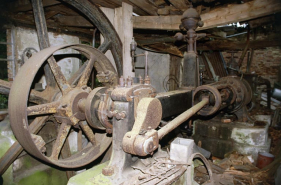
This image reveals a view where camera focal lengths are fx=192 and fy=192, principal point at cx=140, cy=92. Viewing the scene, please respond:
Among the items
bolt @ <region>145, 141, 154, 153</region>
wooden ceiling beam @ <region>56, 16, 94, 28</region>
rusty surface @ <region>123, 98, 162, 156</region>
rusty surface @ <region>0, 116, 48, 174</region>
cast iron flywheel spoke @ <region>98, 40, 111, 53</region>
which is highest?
Result: wooden ceiling beam @ <region>56, 16, 94, 28</region>

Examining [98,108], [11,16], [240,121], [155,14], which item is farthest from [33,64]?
[240,121]

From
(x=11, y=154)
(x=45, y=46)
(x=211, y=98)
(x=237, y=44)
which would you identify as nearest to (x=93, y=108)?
(x=45, y=46)

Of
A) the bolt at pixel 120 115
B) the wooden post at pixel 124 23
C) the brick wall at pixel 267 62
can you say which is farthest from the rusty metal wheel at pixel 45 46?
the brick wall at pixel 267 62

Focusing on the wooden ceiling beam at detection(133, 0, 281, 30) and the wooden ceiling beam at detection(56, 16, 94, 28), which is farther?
the wooden ceiling beam at detection(56, 16, 94, 28)

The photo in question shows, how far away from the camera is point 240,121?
3.83m

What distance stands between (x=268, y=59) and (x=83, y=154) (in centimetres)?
804

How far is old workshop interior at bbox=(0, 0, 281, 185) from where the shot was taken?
1.66 meters

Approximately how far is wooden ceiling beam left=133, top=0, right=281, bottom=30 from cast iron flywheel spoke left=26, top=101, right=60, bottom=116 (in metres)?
2.36

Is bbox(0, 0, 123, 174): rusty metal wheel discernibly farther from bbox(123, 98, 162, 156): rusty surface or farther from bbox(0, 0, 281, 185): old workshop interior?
bbox(123, 98, 162, 156): rusty surface

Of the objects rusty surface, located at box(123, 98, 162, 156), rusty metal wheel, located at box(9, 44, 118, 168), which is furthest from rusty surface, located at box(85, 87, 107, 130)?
rusty surface, located at box(123, 98, 162, 156)

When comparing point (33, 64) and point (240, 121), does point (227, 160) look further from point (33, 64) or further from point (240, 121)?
point (33, 64)

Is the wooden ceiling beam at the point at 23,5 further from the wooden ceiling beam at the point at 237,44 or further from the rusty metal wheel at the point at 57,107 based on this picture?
the wooden ceiling beam at the point at 237,44

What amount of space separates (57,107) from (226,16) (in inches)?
110

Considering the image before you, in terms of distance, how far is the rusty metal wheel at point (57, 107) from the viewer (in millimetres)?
1632
